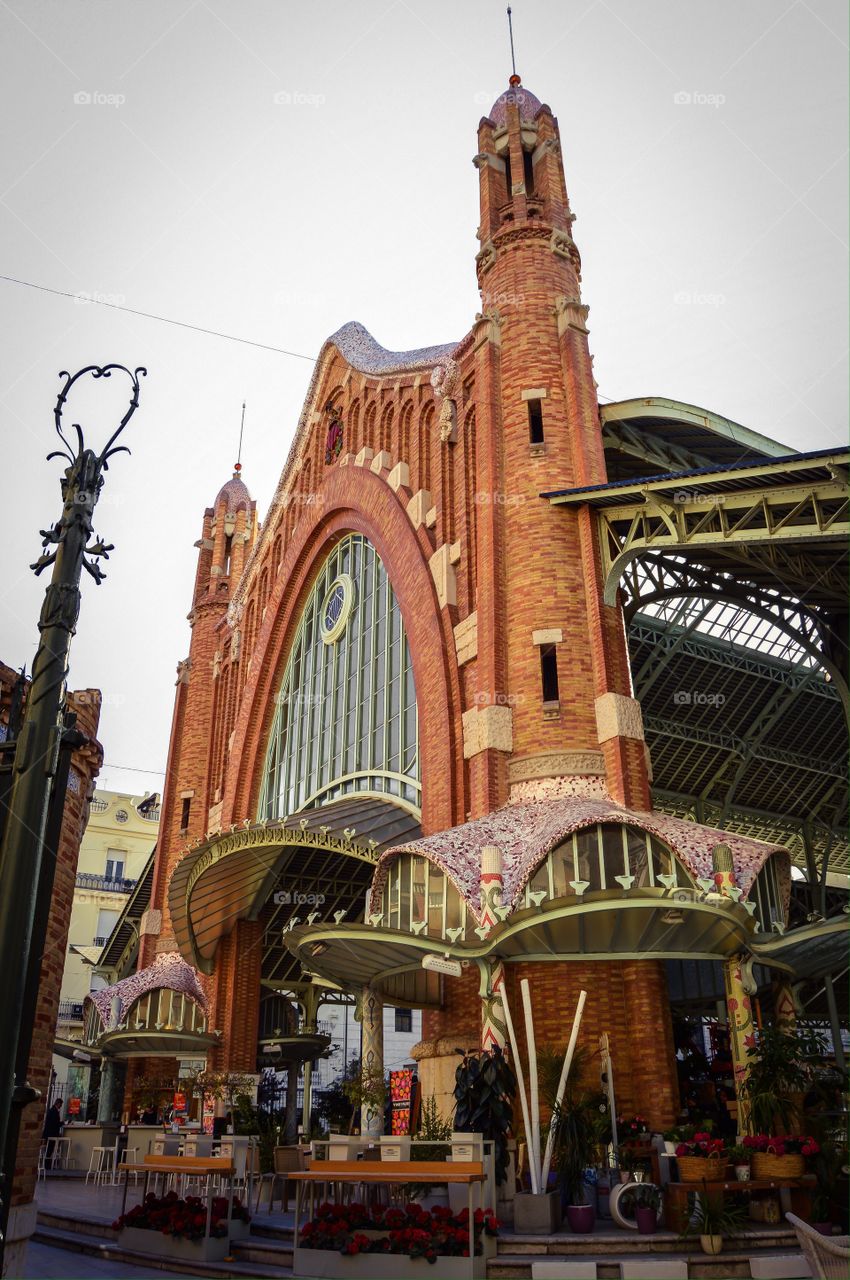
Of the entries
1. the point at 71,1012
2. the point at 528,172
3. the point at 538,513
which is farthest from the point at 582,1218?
the point at 71,1012

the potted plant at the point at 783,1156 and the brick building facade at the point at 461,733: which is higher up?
the brick building facade at the point at 461,733

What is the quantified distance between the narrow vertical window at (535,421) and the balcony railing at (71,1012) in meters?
41.8

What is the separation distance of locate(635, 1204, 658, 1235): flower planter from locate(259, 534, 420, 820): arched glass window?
1129 centimetres

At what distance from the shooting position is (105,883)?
55.9 meters

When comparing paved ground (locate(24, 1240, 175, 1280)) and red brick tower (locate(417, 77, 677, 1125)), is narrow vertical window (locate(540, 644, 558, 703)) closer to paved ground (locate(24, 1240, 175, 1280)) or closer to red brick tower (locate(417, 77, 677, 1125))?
red brick tower (locate(417, 77, 677, 1125))

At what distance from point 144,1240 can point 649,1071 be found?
24.2 feet

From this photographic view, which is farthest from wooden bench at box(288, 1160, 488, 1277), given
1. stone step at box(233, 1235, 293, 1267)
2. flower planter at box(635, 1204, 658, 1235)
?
flower planter at box(635, 1204, 658, 1235)

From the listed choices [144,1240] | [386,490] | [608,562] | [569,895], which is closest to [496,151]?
[386,490]

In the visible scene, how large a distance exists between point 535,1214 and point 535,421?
1479 centimetres

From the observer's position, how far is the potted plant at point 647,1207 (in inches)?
447

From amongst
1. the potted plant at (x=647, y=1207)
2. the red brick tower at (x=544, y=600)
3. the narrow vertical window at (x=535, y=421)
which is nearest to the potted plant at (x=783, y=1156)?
the potted plant at (x=647, y=1207)

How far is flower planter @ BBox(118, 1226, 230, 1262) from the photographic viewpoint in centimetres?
1205

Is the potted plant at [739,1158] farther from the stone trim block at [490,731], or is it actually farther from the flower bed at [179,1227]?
the stone trim block at [490,731]

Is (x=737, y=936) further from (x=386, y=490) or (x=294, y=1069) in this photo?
(x=294, y=1069)
